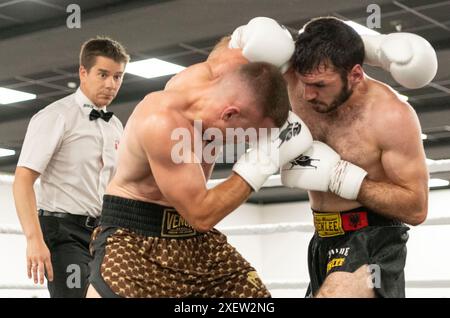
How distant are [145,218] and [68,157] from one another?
75 centimetres

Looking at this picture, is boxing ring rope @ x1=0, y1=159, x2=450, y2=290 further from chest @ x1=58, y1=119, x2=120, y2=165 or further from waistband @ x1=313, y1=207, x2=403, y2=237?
waistband @ x1=313, y1=207, x2=403, y2=237

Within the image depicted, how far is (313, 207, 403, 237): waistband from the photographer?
6.98ft

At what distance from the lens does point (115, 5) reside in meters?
4.99

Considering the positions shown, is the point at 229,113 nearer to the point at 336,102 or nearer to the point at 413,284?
the point at 336,102

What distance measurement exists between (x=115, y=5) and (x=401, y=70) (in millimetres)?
3260

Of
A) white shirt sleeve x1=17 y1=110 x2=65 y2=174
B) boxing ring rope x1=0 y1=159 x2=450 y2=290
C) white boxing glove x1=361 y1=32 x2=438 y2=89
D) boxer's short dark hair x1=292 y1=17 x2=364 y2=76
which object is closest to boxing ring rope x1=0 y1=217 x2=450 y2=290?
boxing ring rope x1=0 y1=159 x2=450 y2=290

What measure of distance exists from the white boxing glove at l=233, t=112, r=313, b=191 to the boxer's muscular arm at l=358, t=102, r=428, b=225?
0.73 ft

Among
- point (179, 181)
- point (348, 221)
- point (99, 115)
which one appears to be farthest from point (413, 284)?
point (179, 181)

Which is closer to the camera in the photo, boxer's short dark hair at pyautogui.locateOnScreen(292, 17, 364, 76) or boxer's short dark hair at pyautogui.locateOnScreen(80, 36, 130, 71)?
boxer's short dark hair at pyautogui.locateOnScreen(292, 17, 364, 76)

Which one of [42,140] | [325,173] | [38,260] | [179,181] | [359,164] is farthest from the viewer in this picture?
[42,140]

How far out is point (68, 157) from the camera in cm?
260
